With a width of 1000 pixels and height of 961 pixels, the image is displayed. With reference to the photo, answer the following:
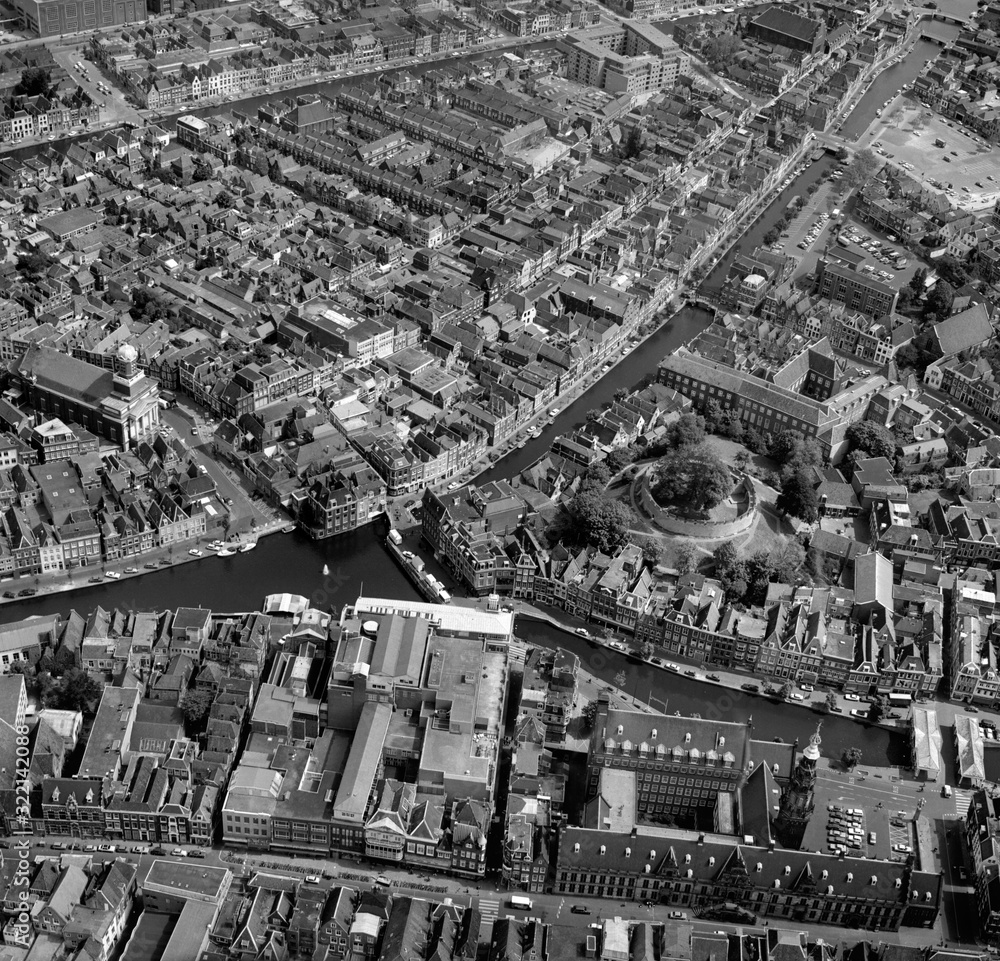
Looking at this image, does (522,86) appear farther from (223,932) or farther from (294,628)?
(223,932)

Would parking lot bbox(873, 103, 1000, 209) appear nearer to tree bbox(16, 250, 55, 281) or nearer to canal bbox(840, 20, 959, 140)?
canal bbox(840, 20, 959, 140)

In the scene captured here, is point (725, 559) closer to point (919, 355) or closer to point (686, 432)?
point (686, 432)

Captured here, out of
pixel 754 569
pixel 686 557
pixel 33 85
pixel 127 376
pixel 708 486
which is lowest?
pixel 33 85

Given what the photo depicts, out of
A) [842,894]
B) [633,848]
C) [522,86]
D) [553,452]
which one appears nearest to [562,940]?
[633,848]

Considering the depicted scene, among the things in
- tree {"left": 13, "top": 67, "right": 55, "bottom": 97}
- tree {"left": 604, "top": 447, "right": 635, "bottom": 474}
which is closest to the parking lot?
tree {"left": 604, "top": 447, "right": 635, "bottom": 474}

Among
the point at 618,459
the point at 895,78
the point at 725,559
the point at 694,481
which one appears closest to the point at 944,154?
the point at 895,78
